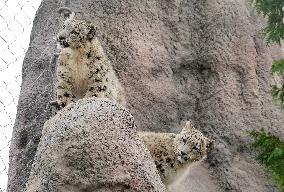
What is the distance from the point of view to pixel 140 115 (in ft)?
13.5

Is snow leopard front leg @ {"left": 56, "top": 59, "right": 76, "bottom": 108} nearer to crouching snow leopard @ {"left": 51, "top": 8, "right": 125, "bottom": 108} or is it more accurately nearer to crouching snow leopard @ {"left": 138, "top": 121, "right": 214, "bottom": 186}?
crouching snow leopard @ {"left": 51, "top": 8, "right": 125, "bottom": 108}

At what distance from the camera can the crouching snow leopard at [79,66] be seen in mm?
3309

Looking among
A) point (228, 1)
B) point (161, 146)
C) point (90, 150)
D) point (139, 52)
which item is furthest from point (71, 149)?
point (228, 1)

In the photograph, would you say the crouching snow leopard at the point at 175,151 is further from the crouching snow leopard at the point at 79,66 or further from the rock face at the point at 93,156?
the rock face at the point at 93,156

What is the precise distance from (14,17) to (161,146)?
206 cm

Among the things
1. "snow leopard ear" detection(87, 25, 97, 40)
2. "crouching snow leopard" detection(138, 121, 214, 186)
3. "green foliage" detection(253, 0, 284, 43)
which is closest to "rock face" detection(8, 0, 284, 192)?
"green foliage" detection(253, 0, 284, 43)

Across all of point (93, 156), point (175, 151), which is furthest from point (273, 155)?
point (93, 156)

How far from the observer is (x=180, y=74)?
14.5 feet

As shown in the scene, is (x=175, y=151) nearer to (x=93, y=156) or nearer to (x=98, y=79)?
(x=98, y=79)

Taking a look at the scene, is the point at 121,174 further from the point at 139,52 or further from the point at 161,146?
the point at 139,52

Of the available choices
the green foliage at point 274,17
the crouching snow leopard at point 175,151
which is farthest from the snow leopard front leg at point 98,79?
the green foliage at point 274,17

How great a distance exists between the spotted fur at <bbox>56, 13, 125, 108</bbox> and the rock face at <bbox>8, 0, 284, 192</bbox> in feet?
1.78

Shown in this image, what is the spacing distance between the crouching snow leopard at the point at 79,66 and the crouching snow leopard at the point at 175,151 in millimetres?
365

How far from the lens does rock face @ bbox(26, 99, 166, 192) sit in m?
2.44
